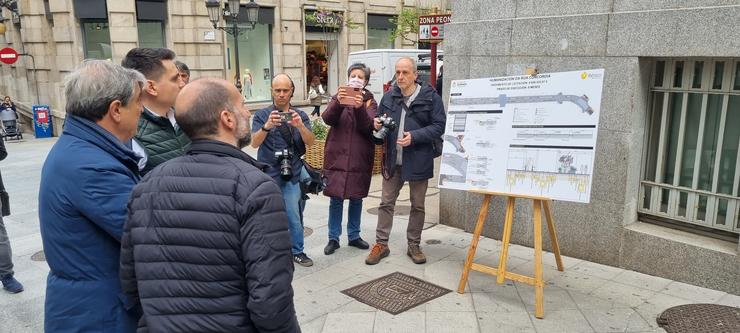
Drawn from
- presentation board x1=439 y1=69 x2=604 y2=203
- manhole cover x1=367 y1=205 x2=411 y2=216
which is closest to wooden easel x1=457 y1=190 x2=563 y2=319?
presentation board x1=439 y1=69 x2=604 y2=203

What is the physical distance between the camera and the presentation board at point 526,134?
4.11 m

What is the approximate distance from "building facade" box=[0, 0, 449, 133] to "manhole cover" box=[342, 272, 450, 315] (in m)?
12.3

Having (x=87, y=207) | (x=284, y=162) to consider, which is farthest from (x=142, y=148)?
(x=284, y=162)

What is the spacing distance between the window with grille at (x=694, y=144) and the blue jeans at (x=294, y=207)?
10.5 feet

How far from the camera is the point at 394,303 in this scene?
4.55m

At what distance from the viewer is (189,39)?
19844 mm

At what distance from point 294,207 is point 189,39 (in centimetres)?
1630

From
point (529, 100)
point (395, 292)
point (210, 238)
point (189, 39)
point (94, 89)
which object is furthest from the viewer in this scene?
point (189, 39)

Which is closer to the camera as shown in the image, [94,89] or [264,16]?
[94,89]

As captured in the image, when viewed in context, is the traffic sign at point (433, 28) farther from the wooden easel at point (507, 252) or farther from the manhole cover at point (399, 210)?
the wooden easel at point (507, 252)

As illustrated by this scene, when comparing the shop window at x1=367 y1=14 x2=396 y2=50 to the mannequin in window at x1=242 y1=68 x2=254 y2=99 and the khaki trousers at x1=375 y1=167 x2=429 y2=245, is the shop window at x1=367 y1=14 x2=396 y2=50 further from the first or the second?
the khaki trousers at x1=375 y1=167 x2=429 y2=245

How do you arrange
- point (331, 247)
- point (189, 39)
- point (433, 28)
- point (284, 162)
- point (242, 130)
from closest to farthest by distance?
1. point (242, 130)
2. point (284, 162)
3. point (331, 247)
4. point (433, 28)
5. point (189, 39)

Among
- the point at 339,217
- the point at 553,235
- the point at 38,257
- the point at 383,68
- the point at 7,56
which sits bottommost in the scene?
the point at 38,257

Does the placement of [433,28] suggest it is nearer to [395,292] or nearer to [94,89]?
[395,292]
